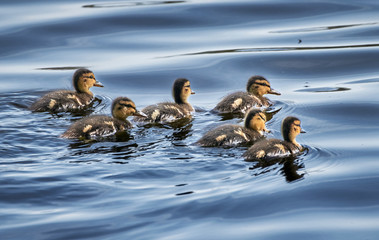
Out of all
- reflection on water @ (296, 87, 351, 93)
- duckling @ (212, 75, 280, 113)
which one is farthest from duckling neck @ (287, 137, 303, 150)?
reflection on water @ (296, 87, 351, 93)

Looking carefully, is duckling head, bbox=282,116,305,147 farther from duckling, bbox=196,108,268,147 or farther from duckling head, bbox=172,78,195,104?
duckling head, bbox=172,78,195,104

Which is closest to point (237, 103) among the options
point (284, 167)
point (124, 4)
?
point (284, 167)

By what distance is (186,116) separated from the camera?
24.8ft

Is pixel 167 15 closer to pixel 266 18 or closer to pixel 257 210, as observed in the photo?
pixel 266 18

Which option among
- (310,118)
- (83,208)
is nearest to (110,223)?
(83,208)

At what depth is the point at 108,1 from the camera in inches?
514

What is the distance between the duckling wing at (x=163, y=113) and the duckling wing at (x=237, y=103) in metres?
0.42

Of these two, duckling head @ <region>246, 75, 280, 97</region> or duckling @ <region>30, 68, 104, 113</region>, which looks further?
duckling head @ <region>246, 75, 280, 97</region>

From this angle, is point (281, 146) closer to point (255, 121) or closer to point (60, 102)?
point (255, 121)

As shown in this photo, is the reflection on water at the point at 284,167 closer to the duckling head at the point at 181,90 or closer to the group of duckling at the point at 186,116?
the group of duckling at the point at 186,116

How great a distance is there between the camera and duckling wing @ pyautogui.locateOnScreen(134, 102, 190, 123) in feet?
23.9

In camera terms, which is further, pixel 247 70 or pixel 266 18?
pixel 266 18

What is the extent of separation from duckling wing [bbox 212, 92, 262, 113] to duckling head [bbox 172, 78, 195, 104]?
0.35m

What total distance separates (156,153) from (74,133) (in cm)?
88
